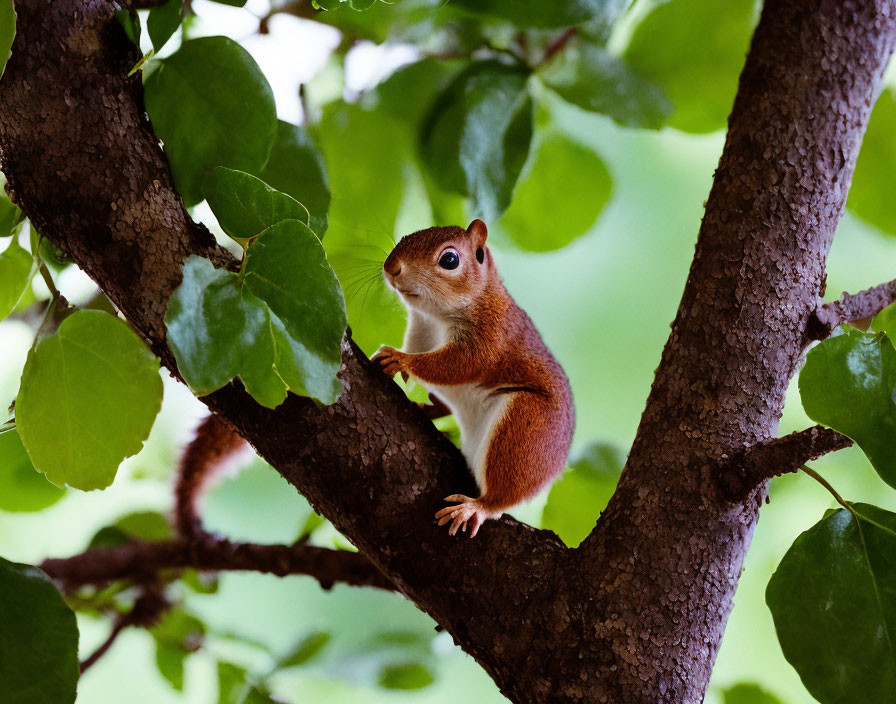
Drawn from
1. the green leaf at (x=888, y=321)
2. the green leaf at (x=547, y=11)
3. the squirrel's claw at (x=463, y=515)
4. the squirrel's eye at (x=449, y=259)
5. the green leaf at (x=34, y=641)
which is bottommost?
the green leaf at (x=34, y=641)

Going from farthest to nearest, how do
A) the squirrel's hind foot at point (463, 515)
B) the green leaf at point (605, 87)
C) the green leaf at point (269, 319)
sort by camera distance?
the green leaf at point (605, 87) → the squirrel's hind foot at point (463, 515) → the green leaf at point (269, 319)

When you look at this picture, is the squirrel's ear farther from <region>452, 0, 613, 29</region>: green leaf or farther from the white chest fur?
<region>452, 0, 613, 29</region>: green leaf

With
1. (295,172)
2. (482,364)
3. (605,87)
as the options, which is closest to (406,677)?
(482,364)

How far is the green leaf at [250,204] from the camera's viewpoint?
59 cm

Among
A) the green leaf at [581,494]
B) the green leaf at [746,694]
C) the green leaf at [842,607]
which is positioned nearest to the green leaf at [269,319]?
the green leaf at [842,607]

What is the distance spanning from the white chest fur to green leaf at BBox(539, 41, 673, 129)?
346mm

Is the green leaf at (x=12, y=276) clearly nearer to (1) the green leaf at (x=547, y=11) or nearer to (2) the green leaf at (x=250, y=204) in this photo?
(2) the green leaf at (x=250, y=204)

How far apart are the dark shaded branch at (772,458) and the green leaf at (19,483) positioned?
2.11 feet

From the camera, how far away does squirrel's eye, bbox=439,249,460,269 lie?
44.8 inches

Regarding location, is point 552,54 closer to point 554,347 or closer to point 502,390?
point 502,390

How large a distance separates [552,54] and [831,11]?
0.30 meters

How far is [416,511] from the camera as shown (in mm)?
742

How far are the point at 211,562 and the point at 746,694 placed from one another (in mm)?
652

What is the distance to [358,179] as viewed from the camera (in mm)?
1007
